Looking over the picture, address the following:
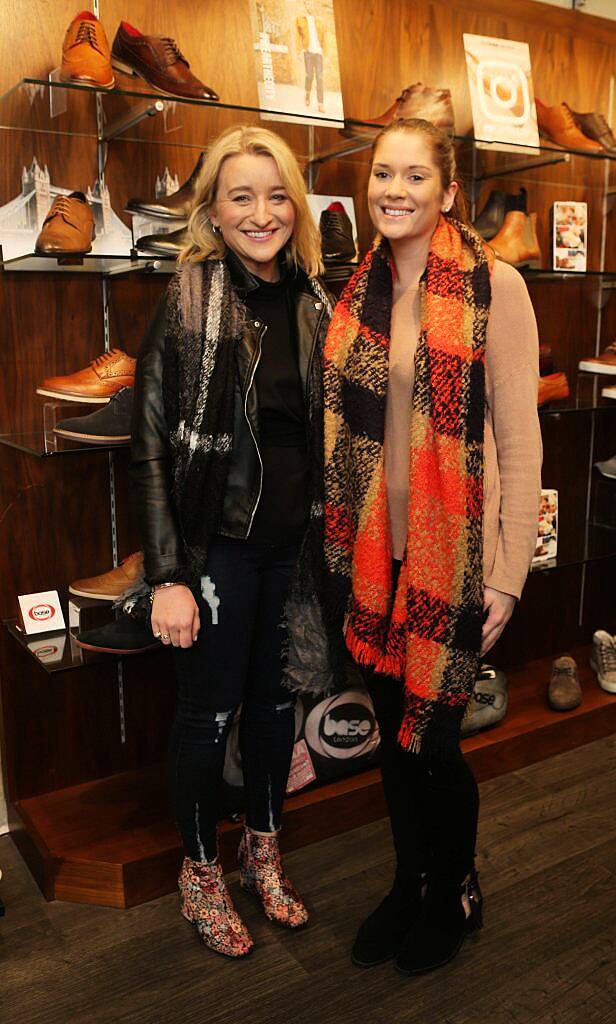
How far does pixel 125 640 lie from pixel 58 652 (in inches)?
7.7

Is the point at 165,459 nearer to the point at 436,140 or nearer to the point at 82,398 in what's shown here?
the point at 82,398

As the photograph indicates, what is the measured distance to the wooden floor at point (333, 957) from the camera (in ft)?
6.59

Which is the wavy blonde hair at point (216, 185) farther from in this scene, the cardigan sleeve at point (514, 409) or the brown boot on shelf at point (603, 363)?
the brown boot on shelf at point (603, 363)

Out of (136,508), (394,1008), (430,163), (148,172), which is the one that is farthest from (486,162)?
(394,1008)

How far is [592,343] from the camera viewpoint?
11.8ft

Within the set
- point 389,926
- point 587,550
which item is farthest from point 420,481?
point 587,550

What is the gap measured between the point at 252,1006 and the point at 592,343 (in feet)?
8.58

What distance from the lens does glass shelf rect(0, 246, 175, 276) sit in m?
2.32

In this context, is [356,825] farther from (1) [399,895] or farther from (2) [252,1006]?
(2) [252,1006]

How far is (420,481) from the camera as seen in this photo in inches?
71.8

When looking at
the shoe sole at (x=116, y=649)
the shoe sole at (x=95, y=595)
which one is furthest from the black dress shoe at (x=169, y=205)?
the shoe sole at (x=116, y=649)

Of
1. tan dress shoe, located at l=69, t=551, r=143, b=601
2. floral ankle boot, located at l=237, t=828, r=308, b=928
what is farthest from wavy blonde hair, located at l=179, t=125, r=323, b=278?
floral ankle boot, located at l=237, t=828, r=308, b=928

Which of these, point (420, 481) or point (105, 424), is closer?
point (420, 481)

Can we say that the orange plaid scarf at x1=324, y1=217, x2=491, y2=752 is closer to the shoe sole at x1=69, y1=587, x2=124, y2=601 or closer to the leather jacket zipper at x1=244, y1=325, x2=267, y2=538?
the leather jacket zipper at x1=244, y1=325, x2=267, y2=538
